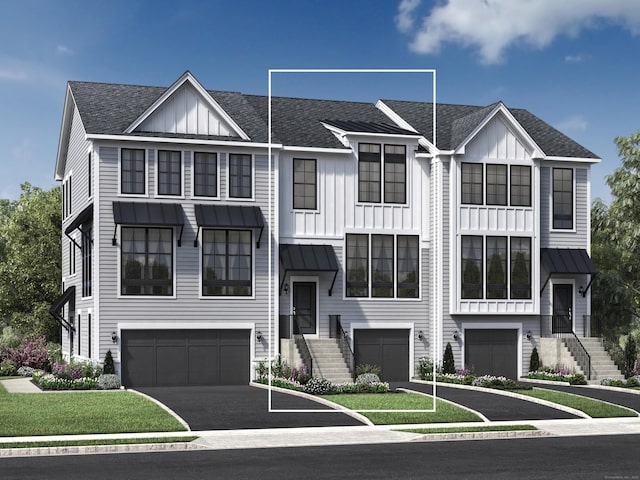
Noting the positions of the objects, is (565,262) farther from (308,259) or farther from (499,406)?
(499,406)

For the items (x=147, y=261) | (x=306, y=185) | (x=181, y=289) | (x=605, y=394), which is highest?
(x=306, y=185)

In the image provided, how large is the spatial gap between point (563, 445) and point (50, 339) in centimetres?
3855

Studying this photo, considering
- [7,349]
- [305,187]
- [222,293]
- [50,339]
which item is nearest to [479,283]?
[305,187]

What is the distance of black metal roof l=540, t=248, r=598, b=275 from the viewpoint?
130ft

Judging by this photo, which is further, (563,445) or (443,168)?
(443,168)

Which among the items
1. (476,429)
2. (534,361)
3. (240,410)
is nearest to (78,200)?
(240,410)

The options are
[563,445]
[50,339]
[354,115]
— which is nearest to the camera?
[563,445]

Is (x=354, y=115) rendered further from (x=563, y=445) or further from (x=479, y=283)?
(x=563, y=445)

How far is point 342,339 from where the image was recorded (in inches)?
1463

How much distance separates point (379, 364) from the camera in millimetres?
38188

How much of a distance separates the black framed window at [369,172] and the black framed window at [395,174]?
311 millimetres

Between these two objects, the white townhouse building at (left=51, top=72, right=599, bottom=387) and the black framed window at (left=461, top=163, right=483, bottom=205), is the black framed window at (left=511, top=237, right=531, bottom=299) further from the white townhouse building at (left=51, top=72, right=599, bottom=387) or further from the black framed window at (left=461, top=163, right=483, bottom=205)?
the black framed window at (left=461, top=163, right=483, bottom=205)

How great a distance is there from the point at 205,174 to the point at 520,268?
13049 mm

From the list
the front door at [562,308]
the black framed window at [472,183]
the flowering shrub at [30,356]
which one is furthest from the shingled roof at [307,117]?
the flowering shrub at [30,356]
